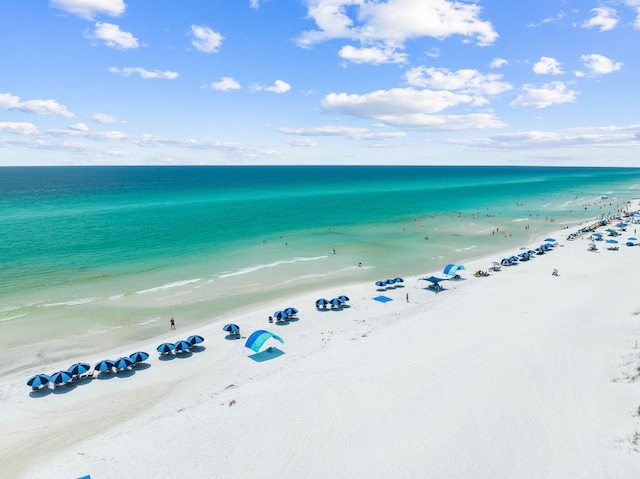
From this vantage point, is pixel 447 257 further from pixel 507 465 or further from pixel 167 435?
pixel 167 435

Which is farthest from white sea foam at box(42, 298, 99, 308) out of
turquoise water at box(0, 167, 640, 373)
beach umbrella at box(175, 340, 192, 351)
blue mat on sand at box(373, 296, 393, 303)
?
blue mat on sand at box(373, 296, 393, 303)

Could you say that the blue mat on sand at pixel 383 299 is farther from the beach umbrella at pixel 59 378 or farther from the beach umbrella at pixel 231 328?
the beach umbrella at pixel 59 378

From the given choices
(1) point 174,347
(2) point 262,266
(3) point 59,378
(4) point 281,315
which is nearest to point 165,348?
(1) point 174,347

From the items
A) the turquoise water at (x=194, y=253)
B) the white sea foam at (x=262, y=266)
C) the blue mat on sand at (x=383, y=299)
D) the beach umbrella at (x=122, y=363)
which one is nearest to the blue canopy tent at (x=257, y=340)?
the beach umbrella at (x=122, y=363)

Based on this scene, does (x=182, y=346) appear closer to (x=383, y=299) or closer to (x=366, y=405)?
(x=366, y=405)

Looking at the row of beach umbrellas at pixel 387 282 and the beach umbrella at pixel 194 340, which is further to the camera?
the row of beach umbrellas at pixel 387 282

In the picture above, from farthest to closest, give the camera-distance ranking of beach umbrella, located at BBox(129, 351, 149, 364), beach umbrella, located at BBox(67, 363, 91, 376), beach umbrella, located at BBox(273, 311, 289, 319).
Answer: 1. beach umbrella, located at BBox(273, 311, 289, 319)
2. beach umbrella, located at BBox(129, 351, 149, 364)
3. beach umbrella, located at BBox(67, 363, 91, 376)

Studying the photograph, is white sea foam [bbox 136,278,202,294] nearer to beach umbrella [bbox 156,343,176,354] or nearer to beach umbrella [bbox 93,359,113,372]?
beach umbrella [bbox 156,343,176,354]
